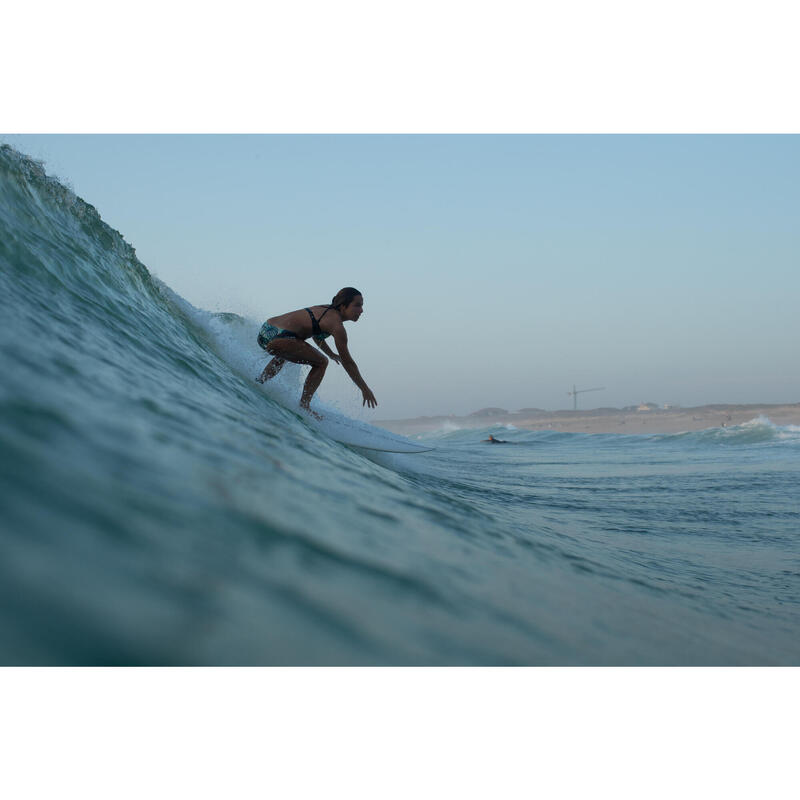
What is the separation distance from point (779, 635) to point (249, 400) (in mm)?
3082

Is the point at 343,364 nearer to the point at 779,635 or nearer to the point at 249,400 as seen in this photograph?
the point at 249,400

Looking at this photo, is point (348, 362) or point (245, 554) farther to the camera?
point (348, 362)

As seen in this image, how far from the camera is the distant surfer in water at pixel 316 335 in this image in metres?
5.28

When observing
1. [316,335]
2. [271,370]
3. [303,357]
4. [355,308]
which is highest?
[355,308]

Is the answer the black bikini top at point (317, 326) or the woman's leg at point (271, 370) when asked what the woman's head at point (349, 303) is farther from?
the woman's leg at point (271, 370)

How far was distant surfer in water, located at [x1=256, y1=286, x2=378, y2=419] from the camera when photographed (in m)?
5.28

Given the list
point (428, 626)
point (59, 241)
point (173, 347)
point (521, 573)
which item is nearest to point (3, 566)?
point (428, 626)

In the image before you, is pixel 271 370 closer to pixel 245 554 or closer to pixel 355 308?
pixel 355 308

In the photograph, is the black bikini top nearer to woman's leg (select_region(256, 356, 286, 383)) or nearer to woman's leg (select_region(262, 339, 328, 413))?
woman's leg (select_region(262, 339, 328, 413))

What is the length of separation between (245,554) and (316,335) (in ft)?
13.9

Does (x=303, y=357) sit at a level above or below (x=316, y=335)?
below

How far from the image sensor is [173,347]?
4.15 metres

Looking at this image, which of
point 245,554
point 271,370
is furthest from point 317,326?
point 245,554

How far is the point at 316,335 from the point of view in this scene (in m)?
5.49
